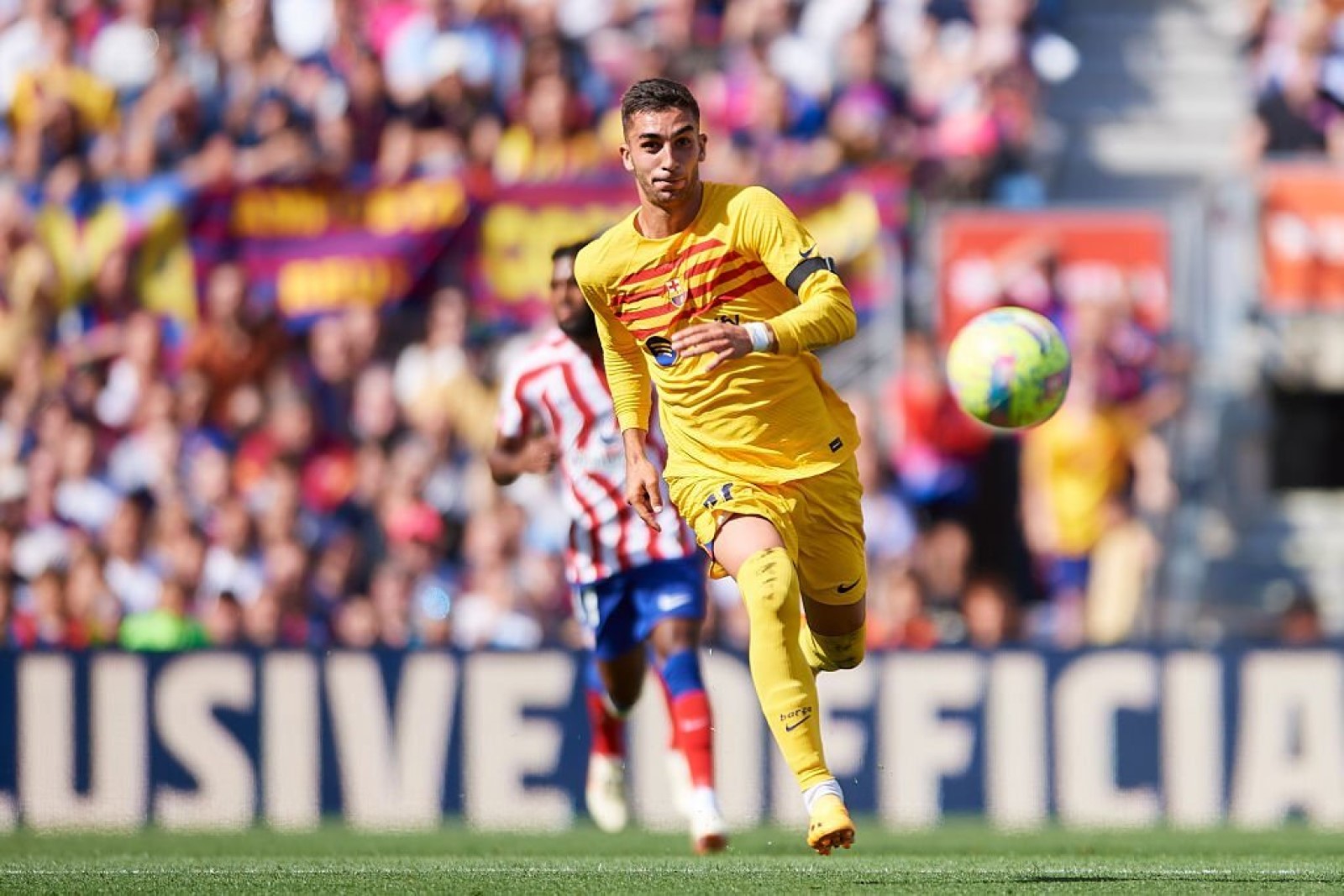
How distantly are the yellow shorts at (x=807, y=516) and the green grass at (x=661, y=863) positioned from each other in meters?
0.99

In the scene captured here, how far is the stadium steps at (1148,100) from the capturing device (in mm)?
16125

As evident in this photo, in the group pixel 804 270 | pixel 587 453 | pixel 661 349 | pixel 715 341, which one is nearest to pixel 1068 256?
pixel 587 453

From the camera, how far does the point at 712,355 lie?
25.3 feet

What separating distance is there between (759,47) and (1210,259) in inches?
125

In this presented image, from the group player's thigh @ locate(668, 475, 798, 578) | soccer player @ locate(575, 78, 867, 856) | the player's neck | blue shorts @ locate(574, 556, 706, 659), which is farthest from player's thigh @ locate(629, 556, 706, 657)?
the player's neck

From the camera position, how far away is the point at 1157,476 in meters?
14.1

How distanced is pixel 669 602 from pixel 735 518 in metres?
2.01

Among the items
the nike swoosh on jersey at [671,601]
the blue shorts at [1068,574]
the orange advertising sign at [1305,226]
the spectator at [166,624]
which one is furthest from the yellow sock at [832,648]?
the orange advertising sign at [1305,226]

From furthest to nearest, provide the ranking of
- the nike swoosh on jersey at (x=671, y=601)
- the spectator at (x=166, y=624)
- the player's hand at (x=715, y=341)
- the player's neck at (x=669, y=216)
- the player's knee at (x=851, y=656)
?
the spectator at (x=166, y=624), the nike swoosh on jersey at (x=671, y=601), the player's knee at (x=851, y=656), the player's neck at (x=669, y=216), the player's hand at (x=715, y=341)

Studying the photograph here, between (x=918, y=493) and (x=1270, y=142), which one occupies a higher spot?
(x=1270, y=142)

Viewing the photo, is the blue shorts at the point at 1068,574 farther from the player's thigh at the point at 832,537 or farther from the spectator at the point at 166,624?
the player's thigh at the point at 832,537

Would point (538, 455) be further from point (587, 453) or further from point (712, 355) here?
point (712, 355)

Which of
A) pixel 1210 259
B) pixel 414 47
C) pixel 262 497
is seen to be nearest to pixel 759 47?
pixel 414 47

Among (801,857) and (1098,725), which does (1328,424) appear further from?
(801,857)
